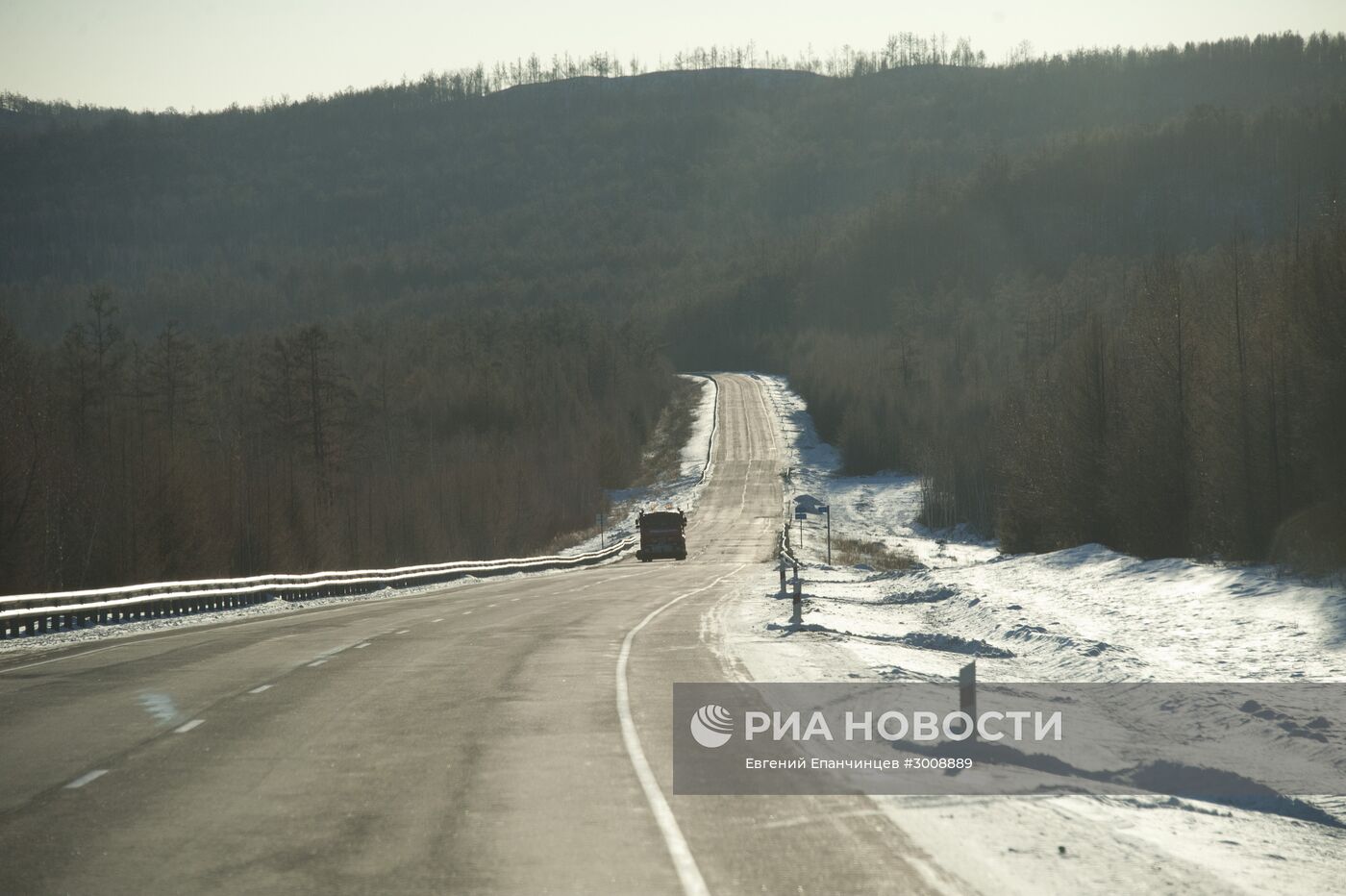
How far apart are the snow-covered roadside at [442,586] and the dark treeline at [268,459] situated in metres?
5.34

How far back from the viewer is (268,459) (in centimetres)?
7844

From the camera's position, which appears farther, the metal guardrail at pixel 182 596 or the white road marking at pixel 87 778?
the metal guardrail at pixel 182 596

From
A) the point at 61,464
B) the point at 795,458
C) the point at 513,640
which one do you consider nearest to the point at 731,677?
the point at 513,640

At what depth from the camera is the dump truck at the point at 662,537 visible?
7300cm

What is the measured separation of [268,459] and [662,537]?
25488 millimetres

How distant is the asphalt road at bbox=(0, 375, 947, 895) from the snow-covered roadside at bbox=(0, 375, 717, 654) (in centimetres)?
492

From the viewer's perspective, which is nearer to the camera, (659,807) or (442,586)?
(659,807)

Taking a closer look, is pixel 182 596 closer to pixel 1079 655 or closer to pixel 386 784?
pixel 1079 655

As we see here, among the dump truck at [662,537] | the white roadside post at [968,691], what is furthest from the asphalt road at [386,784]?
Answer: the dump truck at [662,537]

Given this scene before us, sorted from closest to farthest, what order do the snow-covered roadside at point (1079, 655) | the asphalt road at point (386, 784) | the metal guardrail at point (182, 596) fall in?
the asphalt road at point (386, 784) < the snow-covered roadside at point (1079, 655) < the metal guardrail at point (182, 596)

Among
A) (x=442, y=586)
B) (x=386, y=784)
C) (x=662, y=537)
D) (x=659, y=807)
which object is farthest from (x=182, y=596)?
(x=662, y=537)

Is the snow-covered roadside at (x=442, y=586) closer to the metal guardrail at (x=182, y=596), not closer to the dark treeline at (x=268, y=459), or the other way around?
the metal guardrail at (x=182, y=596)

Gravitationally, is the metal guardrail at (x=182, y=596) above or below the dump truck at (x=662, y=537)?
above

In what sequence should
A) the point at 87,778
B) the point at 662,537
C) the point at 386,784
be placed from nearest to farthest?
the point at 386,784
the point at 87,778
the point at 662,537
